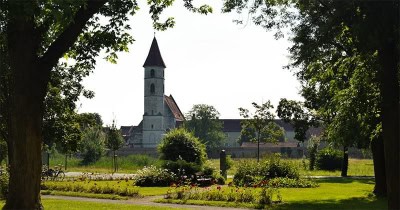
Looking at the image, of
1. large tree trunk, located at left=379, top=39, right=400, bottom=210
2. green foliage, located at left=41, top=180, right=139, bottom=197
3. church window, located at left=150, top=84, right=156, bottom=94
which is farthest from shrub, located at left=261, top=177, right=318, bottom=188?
church window, located at left=150, top=84, right=156, bottom=94

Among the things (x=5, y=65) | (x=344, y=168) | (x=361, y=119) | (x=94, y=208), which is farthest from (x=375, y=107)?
(x=344, y=168)

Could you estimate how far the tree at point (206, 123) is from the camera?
123188 millimetres

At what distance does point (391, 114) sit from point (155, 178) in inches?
662

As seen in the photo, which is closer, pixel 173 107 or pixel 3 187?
pixel 3 187

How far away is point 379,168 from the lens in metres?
20.4

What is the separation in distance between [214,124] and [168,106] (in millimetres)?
17159

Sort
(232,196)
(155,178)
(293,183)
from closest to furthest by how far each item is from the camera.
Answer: (232,196) < (293,183) < (155,178)

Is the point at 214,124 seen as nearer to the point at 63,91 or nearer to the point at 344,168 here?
the point at 344,168

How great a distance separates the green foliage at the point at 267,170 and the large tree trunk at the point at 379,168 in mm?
6676

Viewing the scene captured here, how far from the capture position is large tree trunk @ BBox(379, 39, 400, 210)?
430 inches

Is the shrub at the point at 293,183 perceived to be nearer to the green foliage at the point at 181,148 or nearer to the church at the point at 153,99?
the green foliage at the point at 181,148

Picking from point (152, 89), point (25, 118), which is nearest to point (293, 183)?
point (25, 118)

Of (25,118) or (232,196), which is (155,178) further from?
(25,118)

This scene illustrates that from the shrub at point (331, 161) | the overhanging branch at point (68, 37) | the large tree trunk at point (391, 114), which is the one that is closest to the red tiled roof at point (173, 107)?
the shrub at point (331, 161)
